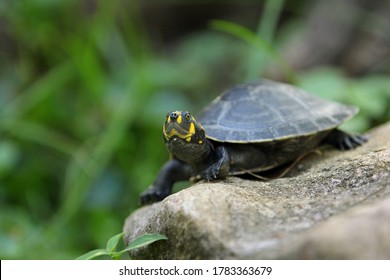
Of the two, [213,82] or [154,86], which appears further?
[213,82]

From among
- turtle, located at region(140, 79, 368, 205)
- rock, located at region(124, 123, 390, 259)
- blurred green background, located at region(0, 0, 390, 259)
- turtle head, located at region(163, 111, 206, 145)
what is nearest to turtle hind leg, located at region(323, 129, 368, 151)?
turtle, located at region(140, 79, 368, 205)

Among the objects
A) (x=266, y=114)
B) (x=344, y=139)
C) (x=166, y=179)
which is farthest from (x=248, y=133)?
(x=344, y=139)

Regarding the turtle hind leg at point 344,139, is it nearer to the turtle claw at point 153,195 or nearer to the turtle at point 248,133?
the turtle at point 248,133

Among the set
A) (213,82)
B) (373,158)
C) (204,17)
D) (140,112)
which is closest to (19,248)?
(140,112)

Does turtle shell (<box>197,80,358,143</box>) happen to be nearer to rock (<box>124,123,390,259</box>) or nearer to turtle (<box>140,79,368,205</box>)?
turtle (<box>140,79,368,205</box>)

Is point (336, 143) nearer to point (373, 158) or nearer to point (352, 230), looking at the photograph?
point (373, 158)

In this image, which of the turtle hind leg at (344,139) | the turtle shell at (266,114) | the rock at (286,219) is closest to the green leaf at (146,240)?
the rock at (286,219)
